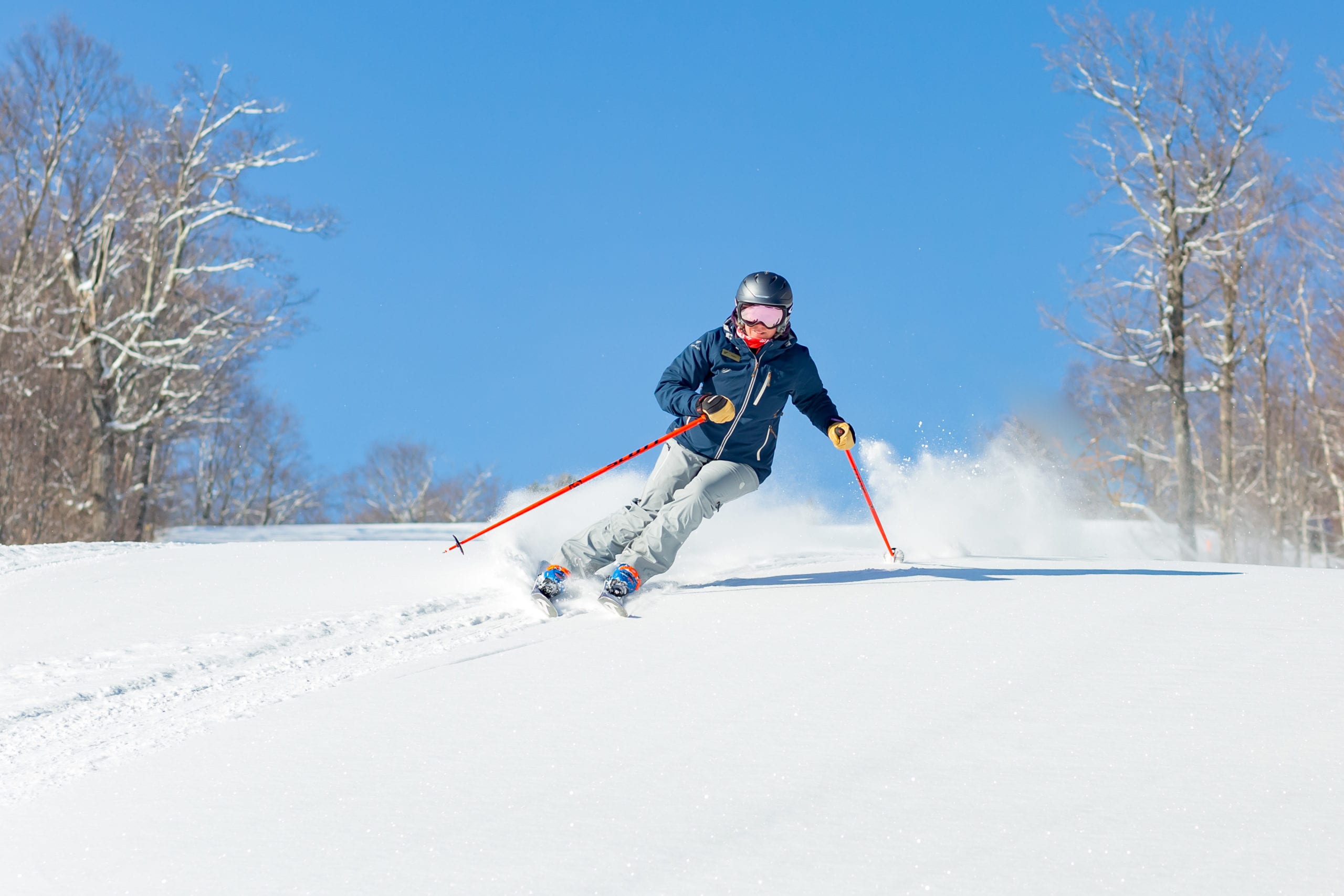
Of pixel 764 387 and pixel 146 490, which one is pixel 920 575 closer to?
pixel 764 387

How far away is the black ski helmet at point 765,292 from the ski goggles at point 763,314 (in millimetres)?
17

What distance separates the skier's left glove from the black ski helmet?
2.44ft

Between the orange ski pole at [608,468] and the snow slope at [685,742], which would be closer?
the snow slope at [685,742]

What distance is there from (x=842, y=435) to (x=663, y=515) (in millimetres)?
1133

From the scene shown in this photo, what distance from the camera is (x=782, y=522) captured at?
8883mm

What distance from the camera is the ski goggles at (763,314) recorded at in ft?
18.3

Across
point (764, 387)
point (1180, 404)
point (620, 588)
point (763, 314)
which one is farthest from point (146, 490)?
point (1180, 404)

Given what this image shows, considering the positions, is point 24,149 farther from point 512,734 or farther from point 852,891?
point 852,891

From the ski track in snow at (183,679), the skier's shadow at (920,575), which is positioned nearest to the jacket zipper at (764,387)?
the skier's shadow at (920,575)

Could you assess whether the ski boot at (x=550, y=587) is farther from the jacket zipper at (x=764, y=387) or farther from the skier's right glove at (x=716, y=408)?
the jacket zipper at (x=764, y=387)

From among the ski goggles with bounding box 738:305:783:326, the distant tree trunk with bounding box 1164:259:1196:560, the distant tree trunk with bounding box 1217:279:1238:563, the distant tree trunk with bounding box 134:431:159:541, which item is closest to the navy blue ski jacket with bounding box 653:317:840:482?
the ski goggles with bounding box 738:305:783:326

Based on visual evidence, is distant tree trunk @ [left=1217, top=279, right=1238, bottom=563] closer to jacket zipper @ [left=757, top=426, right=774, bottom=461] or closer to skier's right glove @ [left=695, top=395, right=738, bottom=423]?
jacket zipper @ [left=757, top=426, right=774, bottom=461]

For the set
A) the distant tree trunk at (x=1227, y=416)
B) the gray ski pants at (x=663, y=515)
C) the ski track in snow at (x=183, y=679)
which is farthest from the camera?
the distant tree trunk at (x=1227, y=416)

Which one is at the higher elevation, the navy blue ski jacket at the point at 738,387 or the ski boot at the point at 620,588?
the navy blue ski jacket at the point at 738,387
